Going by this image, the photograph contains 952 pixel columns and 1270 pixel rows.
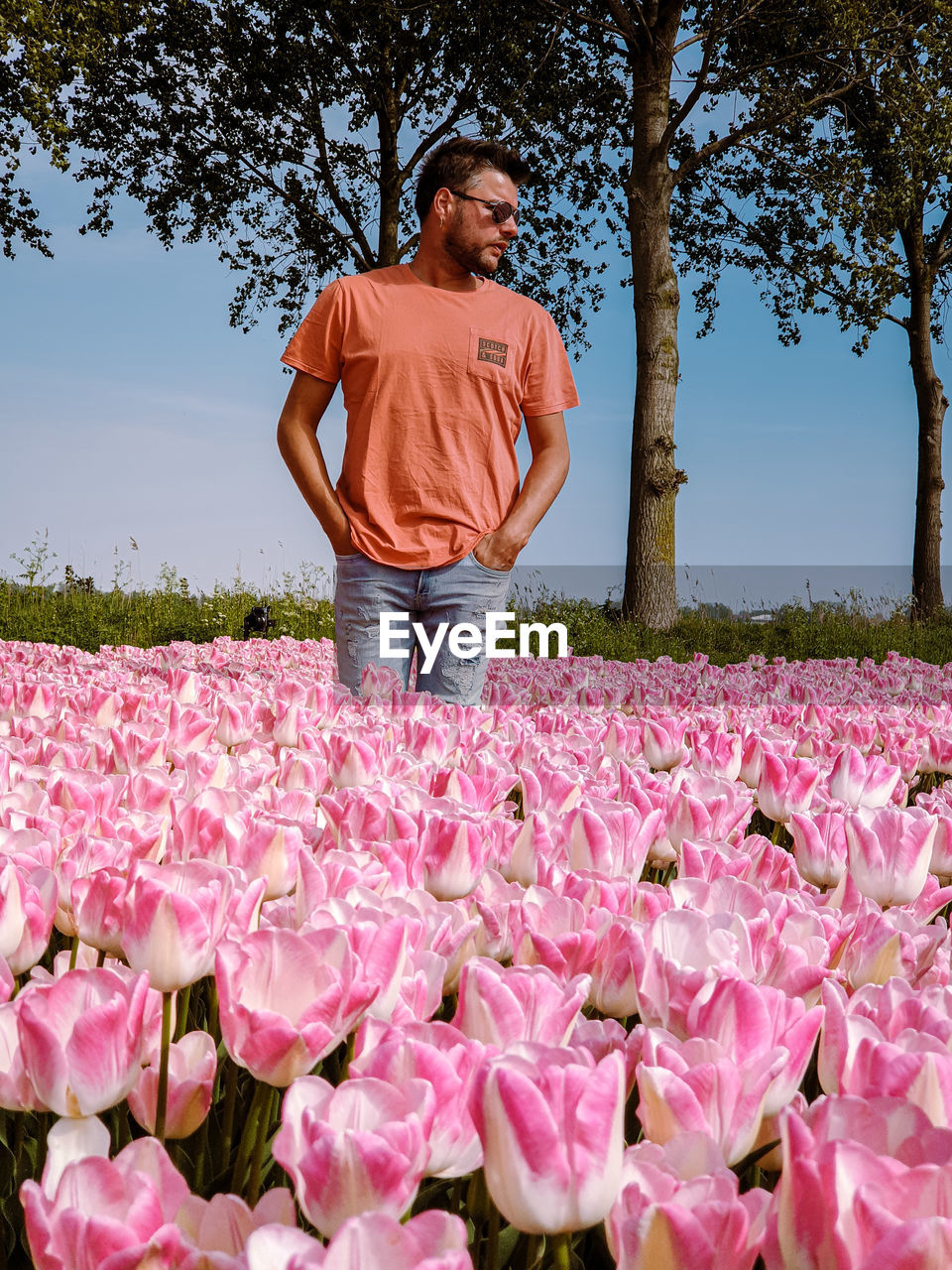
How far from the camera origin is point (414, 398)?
4.54m

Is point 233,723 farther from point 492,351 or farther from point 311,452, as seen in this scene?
point 492,351

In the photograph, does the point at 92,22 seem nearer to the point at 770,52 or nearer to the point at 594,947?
the point at 770,52

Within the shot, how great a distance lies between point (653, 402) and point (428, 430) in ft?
35.0

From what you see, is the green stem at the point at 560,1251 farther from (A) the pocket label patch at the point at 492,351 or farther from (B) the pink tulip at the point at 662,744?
(A) the pocket label patch at the point at 492,351

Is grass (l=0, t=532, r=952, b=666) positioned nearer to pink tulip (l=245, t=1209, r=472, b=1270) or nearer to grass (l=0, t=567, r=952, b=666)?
grass (l=0, t=567, r=952, b=666)

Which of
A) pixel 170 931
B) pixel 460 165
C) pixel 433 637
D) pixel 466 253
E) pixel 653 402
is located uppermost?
pixel 653 402

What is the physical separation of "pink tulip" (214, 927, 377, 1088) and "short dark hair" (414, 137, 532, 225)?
4.09 meters

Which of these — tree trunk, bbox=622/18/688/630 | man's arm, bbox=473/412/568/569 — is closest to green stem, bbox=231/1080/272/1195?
man's arm, bbox=473/412/568/569

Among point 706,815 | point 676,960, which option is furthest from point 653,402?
point 676,960

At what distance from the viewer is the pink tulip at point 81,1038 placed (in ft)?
2.85

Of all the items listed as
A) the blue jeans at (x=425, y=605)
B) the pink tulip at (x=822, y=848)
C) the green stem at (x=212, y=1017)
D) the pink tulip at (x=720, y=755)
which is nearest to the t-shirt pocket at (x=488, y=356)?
the blue jeans at (x=425, y=605)

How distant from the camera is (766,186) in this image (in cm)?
1970

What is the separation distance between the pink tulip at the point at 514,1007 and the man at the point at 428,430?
141 inches

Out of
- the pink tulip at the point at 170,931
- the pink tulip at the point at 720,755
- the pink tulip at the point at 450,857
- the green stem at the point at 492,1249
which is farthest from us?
the pink tulip at the point at 720,755
